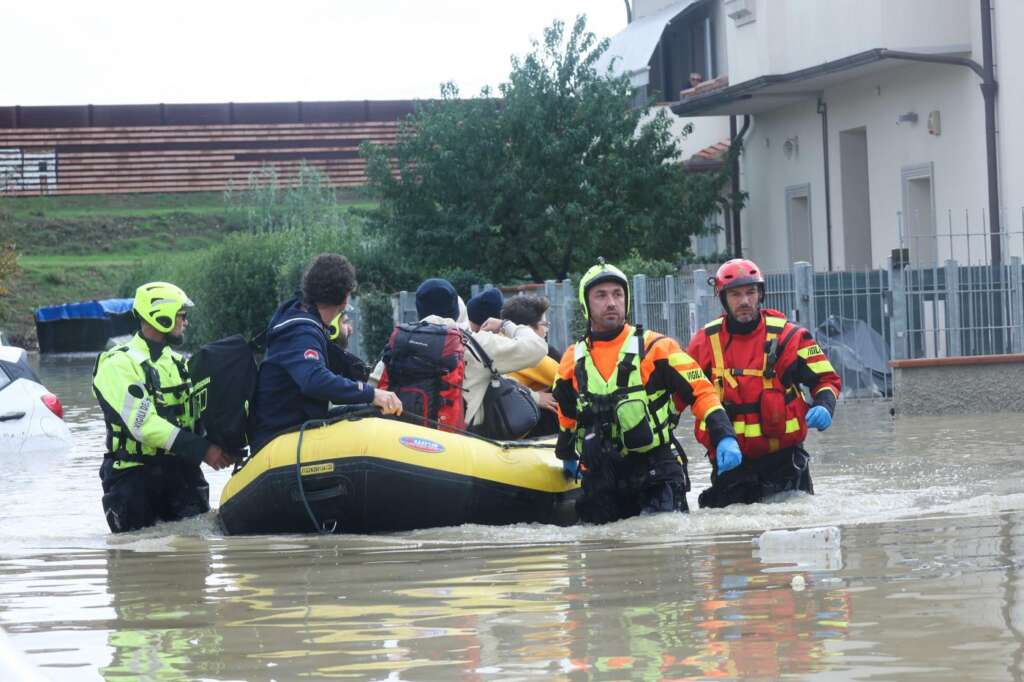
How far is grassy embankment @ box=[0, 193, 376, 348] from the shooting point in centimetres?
6197

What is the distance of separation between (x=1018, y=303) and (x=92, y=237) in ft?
182

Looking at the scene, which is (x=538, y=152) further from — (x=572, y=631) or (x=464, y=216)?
(x=572, y=631)

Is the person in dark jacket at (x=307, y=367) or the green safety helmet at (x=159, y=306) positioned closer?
the person in dark jacket at (x=307, y=367)

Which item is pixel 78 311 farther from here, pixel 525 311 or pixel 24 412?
pixel 525 311

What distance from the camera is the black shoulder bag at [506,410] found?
408 inches

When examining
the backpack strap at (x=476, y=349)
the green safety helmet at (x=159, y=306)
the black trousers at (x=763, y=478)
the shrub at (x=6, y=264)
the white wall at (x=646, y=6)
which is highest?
the white wall at (x=646, y=6)

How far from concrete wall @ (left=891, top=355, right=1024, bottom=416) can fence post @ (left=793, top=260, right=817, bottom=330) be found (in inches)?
73.1

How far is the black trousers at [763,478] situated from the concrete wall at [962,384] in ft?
28.4

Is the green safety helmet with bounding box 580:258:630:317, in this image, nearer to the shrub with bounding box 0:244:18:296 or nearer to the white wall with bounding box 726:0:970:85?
the white wall with bounding box 726:0:970:85

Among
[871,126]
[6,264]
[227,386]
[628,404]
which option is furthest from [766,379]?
[6,264]

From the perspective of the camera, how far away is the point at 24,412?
16.7 m

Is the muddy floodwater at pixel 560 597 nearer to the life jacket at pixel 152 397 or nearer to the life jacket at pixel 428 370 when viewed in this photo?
the life jacket at pixel 152 397

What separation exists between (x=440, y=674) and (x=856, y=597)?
1.80 metres

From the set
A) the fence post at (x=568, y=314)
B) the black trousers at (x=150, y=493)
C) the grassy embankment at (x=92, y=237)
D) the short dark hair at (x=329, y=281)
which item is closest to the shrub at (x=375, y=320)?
the fence post at (x=568, y=314)
